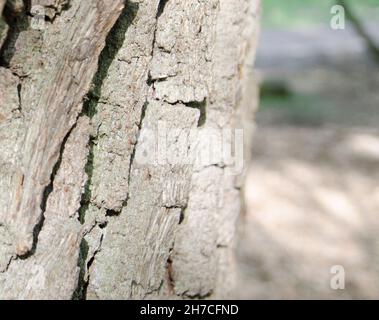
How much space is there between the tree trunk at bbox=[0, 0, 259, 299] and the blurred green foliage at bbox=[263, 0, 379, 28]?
23.4ft

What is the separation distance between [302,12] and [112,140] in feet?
27.0

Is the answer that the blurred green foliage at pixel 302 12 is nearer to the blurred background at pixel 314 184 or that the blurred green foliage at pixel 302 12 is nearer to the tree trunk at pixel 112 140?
the blurred background at pixel 314 184

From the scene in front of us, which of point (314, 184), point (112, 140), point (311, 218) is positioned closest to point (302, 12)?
point (314, 184)

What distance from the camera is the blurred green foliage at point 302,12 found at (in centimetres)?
828

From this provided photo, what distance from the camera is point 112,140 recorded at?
1.28m

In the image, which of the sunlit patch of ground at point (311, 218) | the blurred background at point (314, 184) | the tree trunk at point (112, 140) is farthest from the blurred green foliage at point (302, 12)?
the tree trunk at point (112, 140)

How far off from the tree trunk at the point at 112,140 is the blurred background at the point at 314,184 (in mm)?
919

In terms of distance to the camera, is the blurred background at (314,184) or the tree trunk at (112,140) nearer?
the tree trunk at (112,140)

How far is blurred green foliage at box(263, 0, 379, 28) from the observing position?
27.2 ft

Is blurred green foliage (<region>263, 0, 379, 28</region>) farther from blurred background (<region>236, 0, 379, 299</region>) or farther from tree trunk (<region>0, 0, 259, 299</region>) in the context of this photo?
tree trunk (<region>0, 0, 259, 299</region>)

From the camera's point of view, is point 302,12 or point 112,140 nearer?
point 112,140

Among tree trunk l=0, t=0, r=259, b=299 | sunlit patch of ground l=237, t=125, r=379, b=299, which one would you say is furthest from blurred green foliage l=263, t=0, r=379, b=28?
tree trunk l=0, t=0, r=259, b=299

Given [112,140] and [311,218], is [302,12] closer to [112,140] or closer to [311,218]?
[311,218]

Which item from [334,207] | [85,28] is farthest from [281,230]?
[85,28]
